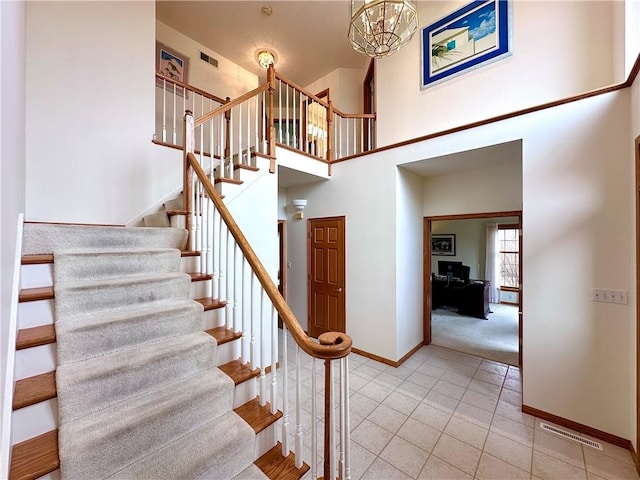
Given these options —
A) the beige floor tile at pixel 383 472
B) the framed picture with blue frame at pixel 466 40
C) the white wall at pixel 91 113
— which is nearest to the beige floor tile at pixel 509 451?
the beige floor tile at pixel 383 472

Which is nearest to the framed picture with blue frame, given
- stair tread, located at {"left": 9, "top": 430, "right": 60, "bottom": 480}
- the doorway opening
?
the doorway opening

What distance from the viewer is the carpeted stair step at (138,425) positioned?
1.07 metres

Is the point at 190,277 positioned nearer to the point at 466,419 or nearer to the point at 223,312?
the point at 223,312

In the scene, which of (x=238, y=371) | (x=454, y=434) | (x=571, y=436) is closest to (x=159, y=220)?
(x=238, y=371)

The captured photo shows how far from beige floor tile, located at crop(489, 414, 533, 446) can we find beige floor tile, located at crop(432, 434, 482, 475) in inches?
14.8

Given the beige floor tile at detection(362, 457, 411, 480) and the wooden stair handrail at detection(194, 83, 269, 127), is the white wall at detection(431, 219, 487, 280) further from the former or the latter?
the beige floor tile at detection(362, 457, 411, 480)

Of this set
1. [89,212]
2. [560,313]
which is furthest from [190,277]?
[560,313]

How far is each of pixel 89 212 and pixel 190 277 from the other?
1778 millimetres

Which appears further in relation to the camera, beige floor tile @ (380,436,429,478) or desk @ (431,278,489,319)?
desk @ (431,278,489,319)

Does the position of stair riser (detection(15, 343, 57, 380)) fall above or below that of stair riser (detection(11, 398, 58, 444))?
above

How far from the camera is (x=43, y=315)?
1.40 meters

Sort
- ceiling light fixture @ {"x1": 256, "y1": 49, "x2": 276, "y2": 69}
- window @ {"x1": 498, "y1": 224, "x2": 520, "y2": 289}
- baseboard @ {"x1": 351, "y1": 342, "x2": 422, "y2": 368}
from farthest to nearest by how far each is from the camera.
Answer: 1. window @ {"x1": 498, "y1": 224, "x2": 520, "y2": 289}
2. ceiling light fixture @ {"x1": 256, "y1": 49, "x2": 276, "y2": 69}
3. baseboard @ {"x1": 351, "y1": 342, "x2": 422, "y2": 368}

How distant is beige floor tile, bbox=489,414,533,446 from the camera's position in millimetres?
2102

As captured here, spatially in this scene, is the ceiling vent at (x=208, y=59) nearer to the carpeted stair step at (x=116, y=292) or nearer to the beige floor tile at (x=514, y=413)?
the carpeted stair step at (x=116, y=292)
